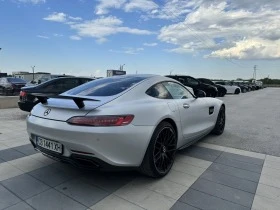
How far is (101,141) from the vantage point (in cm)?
279

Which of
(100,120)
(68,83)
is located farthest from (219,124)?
(68,83)

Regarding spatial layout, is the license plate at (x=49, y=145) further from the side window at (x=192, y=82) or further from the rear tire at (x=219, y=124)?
the side window at (x=192, y=82)

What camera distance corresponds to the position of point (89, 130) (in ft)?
9.20

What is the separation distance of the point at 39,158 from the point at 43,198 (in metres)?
1.40

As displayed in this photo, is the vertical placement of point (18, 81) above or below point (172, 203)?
above

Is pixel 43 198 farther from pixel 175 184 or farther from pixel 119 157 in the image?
pixel 175 184

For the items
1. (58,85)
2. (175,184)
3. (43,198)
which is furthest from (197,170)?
(58,85)

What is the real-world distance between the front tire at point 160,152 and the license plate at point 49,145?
1.00 metres

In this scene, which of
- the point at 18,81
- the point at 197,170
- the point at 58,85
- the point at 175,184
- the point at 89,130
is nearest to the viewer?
the point at 89,130

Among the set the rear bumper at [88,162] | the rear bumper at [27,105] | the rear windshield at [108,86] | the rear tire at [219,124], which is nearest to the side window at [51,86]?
the rear bumper at [27,105]

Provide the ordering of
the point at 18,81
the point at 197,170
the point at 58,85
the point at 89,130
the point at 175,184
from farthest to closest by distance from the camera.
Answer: the point at 18,81
the point at 58,85
the point at 197,170
the point at 175,184
the point at 89,130

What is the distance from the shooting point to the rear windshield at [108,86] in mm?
3506

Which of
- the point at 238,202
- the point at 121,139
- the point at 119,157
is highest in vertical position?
the point at 121,139

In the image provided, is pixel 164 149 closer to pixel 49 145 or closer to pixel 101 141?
pixel 101 141
